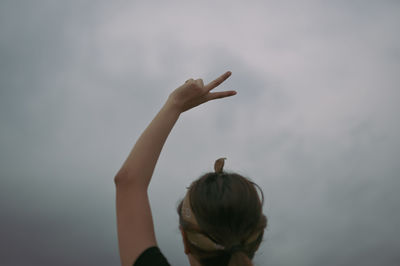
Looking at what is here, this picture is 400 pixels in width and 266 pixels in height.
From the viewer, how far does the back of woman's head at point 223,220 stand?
312 centimetres

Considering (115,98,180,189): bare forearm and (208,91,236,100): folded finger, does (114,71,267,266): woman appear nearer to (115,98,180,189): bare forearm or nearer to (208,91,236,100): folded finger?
(115,98,180,189): bare forearm

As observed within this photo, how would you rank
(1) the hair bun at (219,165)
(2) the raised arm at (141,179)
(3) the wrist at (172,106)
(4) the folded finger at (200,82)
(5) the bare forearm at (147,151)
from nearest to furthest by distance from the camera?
(2) the raised arm at (141,179), (5) the bare forearm at (147,151), (1) the hair bun at (219,165), (3) the wrist at (172,106), (4) the folded finger at (200,82)

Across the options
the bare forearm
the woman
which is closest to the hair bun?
the woman

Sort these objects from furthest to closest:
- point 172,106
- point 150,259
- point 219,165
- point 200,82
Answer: point 200,82, point 172,106, point 219,165, point 150,259

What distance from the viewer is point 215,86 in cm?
456

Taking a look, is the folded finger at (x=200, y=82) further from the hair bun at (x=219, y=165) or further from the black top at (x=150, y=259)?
the black top at (x=150, y=259)

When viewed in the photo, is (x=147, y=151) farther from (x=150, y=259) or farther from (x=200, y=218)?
(x=150, y=259)

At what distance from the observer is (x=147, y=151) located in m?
3.58

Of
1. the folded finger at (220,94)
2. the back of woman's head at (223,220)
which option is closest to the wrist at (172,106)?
the folded finger at (220,94)

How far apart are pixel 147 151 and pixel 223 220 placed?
1.08m

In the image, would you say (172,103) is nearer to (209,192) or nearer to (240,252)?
(209,192)

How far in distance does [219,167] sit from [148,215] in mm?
939

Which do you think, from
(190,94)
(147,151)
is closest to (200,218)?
(147,151)

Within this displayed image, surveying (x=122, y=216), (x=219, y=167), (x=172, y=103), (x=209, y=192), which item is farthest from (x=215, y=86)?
(x=122, y=216)
